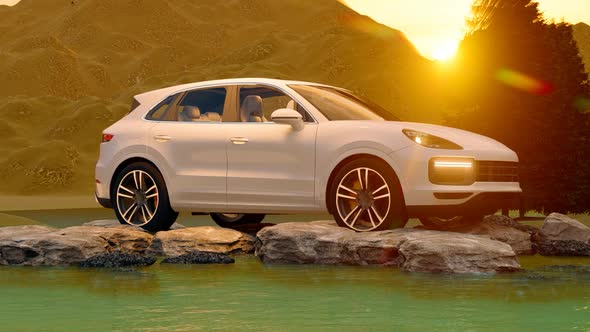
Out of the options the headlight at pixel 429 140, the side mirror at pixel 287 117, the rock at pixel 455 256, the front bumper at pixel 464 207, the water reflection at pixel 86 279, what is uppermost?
the side mirror at pixel 287 117

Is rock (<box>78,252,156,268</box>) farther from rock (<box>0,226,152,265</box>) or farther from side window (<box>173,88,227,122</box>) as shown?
side window (<box>173,88,227,122</box>)

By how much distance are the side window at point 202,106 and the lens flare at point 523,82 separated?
47.2ft

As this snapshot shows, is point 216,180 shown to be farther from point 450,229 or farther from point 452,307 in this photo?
point 452,307

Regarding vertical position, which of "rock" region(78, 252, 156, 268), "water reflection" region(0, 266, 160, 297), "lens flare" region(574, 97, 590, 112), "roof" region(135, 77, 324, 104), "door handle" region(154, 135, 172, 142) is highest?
"lens flare" region(574, 97, 590, 112)

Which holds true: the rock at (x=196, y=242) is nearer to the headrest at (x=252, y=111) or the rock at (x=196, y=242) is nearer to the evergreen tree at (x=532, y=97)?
the headrest at (x=252, y=111)

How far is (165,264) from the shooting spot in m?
12.0

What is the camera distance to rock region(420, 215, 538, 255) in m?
13.1

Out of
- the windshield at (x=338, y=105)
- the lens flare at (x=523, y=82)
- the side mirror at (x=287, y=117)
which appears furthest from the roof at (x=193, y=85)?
the lens flare at (x=523, y=82)

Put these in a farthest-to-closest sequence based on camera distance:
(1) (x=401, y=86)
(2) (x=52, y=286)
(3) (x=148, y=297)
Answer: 1. (1) (x=401, y=86)
2. (2) (x=52, y=286)
3. (3) (x=148, y=297)

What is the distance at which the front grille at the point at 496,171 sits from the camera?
11836 millimetres

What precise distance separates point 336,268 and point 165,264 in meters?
2.10

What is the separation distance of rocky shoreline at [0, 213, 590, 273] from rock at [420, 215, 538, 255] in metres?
0.01

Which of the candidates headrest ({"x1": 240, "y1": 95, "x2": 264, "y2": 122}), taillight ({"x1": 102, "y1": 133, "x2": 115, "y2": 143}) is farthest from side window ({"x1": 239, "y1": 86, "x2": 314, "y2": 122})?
taillight ({"x1": 102, "y1": 133, "x2": 115, "y2": 143})

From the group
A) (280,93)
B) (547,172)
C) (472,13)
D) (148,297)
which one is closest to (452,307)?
(148,297)
